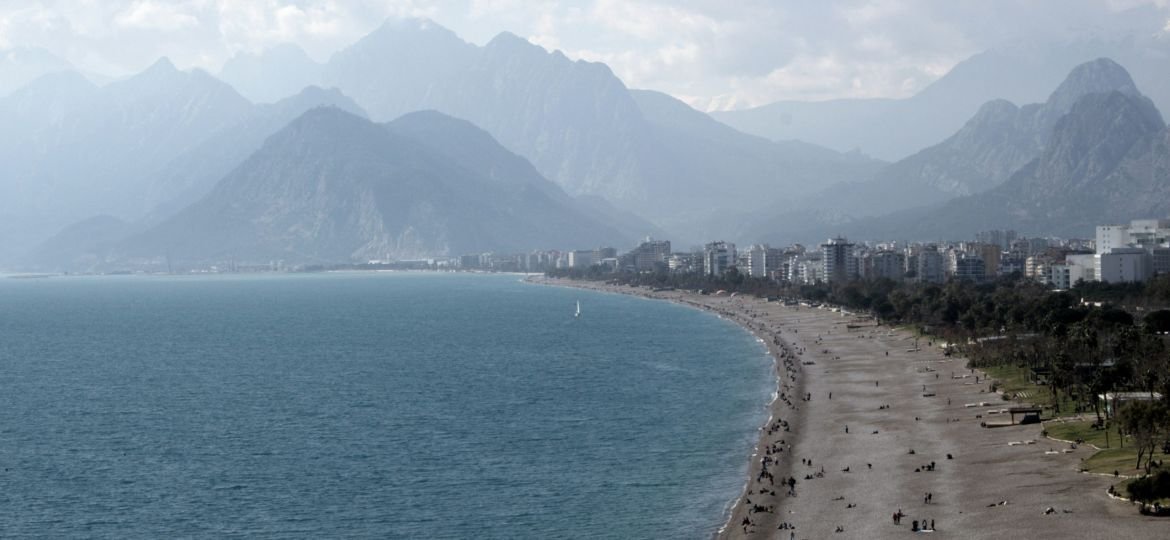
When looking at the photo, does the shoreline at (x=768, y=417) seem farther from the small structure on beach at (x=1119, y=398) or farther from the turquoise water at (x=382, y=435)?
the small structure on beach at (x=1119, y=398)

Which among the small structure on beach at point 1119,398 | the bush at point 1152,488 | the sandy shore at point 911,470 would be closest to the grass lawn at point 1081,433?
the sandy shore at point 911,470

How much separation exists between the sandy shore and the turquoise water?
6.58ft

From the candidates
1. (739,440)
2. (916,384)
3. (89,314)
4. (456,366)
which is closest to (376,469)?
(739,440)

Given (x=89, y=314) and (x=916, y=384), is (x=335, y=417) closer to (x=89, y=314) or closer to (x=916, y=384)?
(x=916, y=384)

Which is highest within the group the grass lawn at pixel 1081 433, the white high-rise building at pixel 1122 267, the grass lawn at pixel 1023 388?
the white high-rise building at pixel 1122 267

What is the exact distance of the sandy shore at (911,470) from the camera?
4253 cm

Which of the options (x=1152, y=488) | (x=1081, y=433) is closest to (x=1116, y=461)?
(x=1152, y=488)

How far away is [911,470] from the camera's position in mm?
51594

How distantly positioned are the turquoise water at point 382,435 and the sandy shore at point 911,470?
2007 mm

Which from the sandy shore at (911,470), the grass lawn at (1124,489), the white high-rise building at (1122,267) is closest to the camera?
the grass lawn at (1124,489)

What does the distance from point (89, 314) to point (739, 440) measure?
136 meters

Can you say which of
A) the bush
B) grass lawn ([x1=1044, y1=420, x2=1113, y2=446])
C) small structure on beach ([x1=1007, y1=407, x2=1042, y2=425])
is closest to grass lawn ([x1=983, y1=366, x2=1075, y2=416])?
small structure on beach ([x1=1007, y1=407, x2=1042, y2=425])

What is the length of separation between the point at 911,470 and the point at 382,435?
25076 mm

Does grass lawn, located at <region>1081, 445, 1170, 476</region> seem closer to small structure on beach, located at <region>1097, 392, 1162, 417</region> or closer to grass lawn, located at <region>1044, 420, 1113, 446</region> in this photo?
grass lawn, located at <region>1044, 420, 1113, 446</region>
